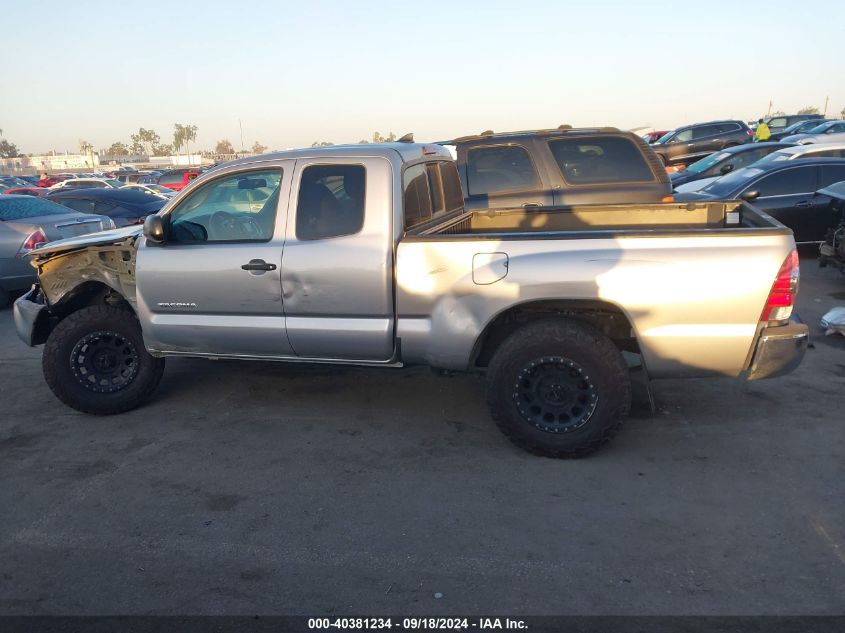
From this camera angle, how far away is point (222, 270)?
15.5 feet

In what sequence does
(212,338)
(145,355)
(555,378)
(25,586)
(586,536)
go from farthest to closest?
1. (145,355)
2. (212,338)
3. (555,378)
4. (586,536)
5. (25,586)

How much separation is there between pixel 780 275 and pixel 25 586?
4.18m

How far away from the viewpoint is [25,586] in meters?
3.25

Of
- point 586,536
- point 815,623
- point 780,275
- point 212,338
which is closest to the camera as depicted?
point 815,623

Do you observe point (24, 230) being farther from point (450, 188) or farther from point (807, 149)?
point (807, 149)

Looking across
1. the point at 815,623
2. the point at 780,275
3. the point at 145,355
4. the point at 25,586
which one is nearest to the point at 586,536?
the point at 815,623

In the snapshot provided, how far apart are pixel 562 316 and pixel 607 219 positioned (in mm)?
1398

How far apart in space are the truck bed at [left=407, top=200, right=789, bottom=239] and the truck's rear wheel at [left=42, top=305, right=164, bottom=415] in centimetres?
239

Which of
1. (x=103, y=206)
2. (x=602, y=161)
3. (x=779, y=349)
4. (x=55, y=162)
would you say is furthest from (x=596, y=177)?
(x=55, y=162)

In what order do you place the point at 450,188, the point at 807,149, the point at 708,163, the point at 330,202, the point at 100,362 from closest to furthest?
the point at 330,202
the point at 100,362
the point at 450,188
the point at 807,149
the point at 708,163

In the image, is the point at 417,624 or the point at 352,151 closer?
the point at 417,624

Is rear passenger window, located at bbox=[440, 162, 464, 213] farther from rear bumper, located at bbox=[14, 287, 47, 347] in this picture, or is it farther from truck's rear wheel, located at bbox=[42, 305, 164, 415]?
rear bumper, located at bbox=[14, 287, 47, 347]

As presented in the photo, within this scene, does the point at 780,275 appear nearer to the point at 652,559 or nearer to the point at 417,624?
the point at 652,559

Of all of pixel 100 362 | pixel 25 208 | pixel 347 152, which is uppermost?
pixel 347 152
